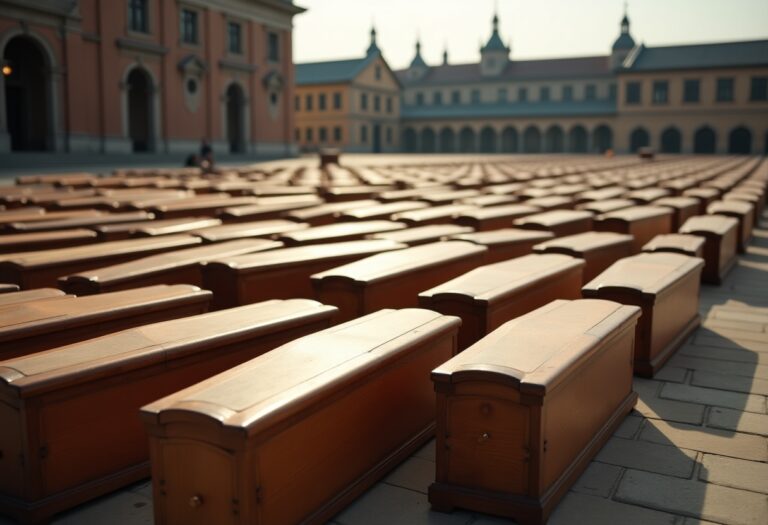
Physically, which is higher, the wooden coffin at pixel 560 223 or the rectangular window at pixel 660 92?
the rectangular window at pixel 660 92

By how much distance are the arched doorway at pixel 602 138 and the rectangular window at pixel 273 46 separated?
3627 cm

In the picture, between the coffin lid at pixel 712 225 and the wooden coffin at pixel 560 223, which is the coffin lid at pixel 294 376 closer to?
the wooden coffin at pixel 560 223

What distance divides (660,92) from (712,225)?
205ft

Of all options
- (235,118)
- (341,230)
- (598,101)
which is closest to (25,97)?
(235,118)

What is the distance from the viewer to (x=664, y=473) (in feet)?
12.8

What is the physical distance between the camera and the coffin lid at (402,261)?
18.7 feet

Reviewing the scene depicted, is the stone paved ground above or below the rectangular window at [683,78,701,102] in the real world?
below

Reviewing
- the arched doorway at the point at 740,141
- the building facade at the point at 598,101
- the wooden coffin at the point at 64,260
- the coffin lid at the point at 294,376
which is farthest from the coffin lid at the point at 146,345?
the arched doorway at the point at 740,141

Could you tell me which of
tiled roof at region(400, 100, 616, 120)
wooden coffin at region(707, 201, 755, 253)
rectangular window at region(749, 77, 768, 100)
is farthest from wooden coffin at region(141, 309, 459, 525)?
tiled roof at region(400, 100, 616, 120)

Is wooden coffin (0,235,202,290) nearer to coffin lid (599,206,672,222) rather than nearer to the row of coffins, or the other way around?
the row of coffins

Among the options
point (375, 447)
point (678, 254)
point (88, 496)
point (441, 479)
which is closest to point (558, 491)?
point (441, 479)

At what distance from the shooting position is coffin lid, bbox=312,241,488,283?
5.70 meters

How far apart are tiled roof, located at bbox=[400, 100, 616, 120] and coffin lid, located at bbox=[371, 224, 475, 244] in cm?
6483

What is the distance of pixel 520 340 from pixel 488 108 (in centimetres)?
7856
